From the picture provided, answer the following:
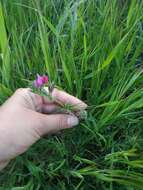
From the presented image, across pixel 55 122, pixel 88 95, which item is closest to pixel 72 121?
pixel 55 122

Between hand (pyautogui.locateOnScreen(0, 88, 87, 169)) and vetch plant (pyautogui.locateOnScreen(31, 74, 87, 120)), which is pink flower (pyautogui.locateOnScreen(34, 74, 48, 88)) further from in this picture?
hand (pyautogui.locateOnScreen(0, 88, 87, 169))

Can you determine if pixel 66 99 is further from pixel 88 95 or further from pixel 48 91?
pixel 88 95

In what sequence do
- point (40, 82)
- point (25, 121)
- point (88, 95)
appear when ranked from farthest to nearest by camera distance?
point (88, 95)
point (25, 121)
point (40, 82)

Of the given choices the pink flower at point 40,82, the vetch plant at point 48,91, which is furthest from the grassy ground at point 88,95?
the pink flower at point 40,82

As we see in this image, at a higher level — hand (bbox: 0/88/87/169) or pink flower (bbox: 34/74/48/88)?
pink flower (bbox: 34/74/48/88)

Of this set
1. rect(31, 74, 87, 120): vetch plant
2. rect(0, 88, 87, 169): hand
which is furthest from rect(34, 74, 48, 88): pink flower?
rect(0, 88, 87, 169): hand
